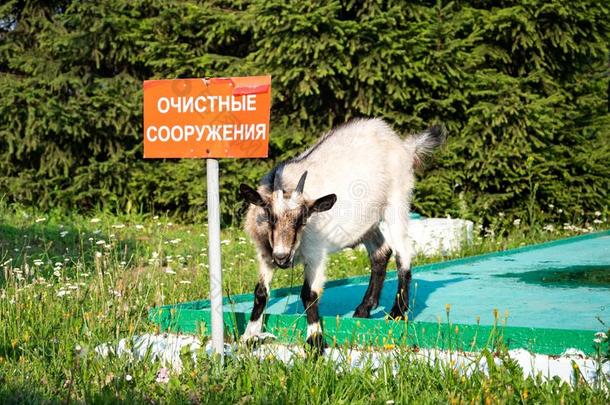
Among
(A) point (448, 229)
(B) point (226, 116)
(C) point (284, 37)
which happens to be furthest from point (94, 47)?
(B) point (226, 116)

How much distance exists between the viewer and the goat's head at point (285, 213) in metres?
4.65

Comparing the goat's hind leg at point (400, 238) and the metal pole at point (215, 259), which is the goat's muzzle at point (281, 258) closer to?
the metal pole at point (215, 259)

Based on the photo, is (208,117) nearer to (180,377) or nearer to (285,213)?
(285,213)

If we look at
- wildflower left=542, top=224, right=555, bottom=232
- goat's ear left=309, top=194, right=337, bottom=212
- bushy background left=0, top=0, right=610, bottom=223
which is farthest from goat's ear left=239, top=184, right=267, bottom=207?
wildflower left=542, top=224, right=555, bottom=232

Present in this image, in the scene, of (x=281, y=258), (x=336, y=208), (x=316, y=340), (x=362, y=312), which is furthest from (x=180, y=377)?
(x=362, y=312)

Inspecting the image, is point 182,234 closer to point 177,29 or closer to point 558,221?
point 177,29

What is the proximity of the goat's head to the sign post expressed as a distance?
283 mm

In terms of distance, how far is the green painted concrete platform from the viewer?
470 cm

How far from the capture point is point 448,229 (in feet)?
32.3

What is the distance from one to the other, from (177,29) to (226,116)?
8058mm

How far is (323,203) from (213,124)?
0.88 meters

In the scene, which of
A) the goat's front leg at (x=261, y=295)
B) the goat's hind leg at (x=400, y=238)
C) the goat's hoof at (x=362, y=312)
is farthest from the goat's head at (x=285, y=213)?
the goat's hind leg at (x=400, y=238)

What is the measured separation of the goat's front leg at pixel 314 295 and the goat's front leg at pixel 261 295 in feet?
0.85

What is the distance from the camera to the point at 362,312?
5.93m
